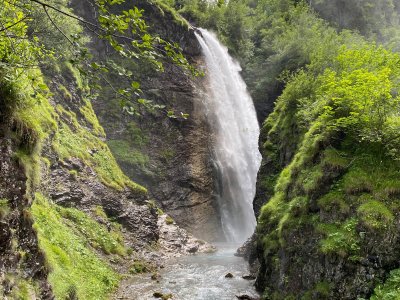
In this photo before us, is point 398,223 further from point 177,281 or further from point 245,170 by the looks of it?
point 245,170

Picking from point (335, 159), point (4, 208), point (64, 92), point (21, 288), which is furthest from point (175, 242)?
point (4, 208)

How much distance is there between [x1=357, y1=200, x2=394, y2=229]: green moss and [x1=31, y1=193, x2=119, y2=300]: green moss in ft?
28.0

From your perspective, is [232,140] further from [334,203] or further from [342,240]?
[342,240]

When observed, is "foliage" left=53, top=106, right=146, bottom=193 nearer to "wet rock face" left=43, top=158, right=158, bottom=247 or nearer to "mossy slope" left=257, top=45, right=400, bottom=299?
"wet rock face" left=43, top=158, right=158, bottom=247

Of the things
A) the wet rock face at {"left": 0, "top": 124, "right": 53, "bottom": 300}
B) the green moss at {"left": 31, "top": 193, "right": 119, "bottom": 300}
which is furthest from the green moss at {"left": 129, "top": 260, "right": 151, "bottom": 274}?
the wet rock face at {"left": 0, "top": 124, "right": 53, "bottom": 300}

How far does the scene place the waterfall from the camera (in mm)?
34000

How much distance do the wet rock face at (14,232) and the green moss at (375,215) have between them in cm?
831

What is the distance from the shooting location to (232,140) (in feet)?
119

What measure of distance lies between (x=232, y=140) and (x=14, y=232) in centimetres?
2926

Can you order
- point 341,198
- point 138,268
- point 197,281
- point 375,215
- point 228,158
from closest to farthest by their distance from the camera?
point 375,215, point 341,198, point 197,281, point 138,268, point 228,158

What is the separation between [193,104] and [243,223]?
12.5 metres

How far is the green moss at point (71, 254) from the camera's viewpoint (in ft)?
38.5

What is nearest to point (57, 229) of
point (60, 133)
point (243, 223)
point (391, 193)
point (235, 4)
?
point (60, 133)

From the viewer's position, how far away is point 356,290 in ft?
30.2
